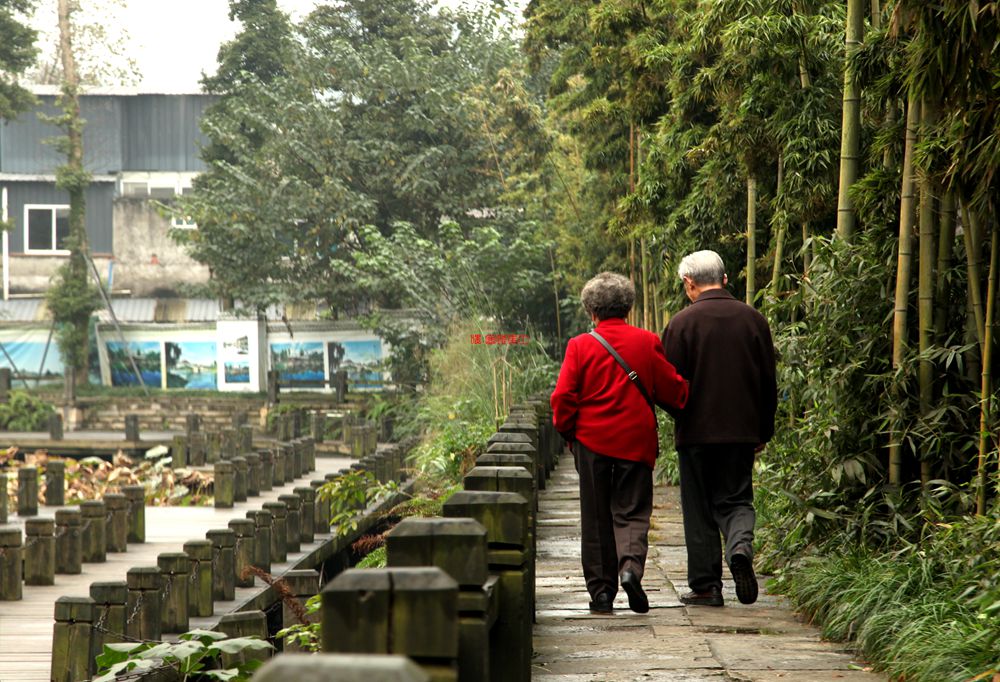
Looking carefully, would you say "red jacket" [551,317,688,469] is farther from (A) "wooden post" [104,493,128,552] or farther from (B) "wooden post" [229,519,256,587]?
(A) "wooden post" [104,493,128,552]

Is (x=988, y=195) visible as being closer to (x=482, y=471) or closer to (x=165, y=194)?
(x=482, y=471)

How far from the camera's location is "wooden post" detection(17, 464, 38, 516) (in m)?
15.8

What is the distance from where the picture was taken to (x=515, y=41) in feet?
87.4

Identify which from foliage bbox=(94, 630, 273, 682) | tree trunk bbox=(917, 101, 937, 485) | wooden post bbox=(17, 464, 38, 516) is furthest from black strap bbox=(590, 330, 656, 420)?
wooden post bbox=(17, 464, 38, 516)

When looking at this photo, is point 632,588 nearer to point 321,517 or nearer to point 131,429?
point 321,517

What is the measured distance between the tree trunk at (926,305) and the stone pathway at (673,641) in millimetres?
995

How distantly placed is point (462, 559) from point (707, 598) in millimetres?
3236

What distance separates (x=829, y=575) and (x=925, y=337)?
1076 mm

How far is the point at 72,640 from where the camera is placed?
7.41 m

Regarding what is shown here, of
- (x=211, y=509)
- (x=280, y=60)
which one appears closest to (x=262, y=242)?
(x=280, y=60)

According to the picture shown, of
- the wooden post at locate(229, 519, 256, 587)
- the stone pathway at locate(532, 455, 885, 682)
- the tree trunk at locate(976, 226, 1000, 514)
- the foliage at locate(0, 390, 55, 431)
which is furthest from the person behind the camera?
the foliage at locate(0, 390, 55, 431)

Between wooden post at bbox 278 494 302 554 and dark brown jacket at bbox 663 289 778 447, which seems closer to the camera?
dark brown jacket at bbox 663 289 778 447

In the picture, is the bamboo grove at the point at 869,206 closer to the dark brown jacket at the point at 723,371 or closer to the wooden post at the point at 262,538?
the dark brown jacket at the point at 723,371

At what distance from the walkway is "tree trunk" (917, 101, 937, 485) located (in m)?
5.42
